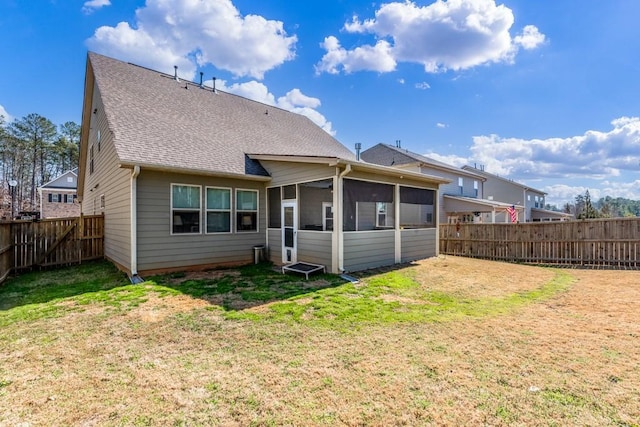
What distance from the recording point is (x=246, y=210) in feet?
31.7

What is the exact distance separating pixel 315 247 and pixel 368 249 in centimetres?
156

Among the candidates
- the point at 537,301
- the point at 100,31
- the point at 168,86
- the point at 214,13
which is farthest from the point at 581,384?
the point at 100,31

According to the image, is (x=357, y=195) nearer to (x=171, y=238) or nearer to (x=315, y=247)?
(x=315, y=247)

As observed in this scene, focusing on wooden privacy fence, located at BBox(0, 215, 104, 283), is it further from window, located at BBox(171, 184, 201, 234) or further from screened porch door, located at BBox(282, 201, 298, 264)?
screened porch door, located at BBox(282, 201, 298, 264)

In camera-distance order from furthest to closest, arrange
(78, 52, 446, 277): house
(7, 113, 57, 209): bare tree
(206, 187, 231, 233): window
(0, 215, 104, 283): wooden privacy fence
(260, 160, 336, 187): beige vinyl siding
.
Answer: (7, 113, 57, 209): bare tree → (206, 187, 231, 233): window → (0, 215, 104, 283): wooden privacy fence → (260, 160, 336, 187): beige vinyl siding → (78, 52, 446, 277): house

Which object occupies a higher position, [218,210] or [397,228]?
[218,210]

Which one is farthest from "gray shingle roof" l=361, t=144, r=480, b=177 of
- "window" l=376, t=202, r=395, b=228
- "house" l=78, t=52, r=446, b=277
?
"house" l=78, t=52, r=446, b=277

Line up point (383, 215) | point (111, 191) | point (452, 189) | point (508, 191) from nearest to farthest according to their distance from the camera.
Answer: point (111, 191) → point (383, 215) → point (452, 189) → point (508, 191)

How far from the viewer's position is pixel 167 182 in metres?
8.05

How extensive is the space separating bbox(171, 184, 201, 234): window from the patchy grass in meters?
2.20

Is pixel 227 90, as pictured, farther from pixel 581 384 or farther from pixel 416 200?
pixel 581 384

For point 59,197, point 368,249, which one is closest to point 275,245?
point 368,249

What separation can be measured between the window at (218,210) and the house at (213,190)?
0.10 feet

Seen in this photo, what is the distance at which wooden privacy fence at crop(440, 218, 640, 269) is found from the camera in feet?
31.4
